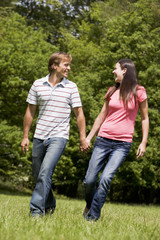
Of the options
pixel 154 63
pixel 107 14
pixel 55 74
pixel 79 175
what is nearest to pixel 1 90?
pixel 79 175

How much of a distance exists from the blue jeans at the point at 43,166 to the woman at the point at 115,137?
1.61ft

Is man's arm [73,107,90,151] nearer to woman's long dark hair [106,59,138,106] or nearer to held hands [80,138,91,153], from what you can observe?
held hands [80,138,91,153]

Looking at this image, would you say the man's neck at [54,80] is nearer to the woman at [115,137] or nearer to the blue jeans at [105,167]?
the woman at [115,137]

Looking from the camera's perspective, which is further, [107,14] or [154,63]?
[107,14]

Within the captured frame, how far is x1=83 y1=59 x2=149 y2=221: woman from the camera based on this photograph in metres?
4.61

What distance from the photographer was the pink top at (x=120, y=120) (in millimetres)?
4723

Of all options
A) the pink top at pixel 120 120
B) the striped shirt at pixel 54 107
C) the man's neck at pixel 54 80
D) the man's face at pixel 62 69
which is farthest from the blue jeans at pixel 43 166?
the man's face at pixel 62 69

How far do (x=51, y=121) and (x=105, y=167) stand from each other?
93 cm

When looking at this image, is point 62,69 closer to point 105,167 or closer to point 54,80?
point 54,80

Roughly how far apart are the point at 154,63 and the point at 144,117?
627 inches

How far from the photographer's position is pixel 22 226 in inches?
127

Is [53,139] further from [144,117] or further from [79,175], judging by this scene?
[79,175]

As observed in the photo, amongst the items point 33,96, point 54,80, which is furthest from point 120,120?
point 33,96

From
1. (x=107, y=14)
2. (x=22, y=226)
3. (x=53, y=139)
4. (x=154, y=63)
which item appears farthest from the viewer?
(x=107, y=14)
